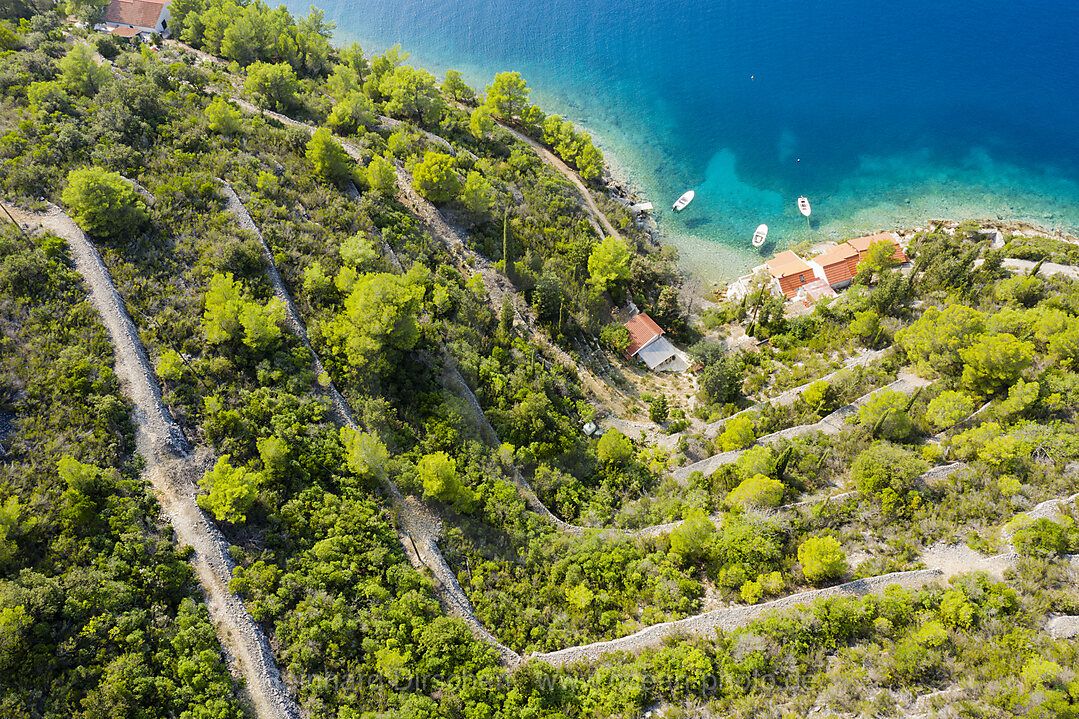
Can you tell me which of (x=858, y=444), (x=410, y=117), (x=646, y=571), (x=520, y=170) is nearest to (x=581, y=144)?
(x=520, y=170)

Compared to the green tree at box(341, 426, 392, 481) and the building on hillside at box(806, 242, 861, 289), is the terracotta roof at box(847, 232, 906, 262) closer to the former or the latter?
the building on hillside at box(806, 242, 861, 289)

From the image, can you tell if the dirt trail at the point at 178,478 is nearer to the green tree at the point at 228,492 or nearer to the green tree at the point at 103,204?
the green tree at the point at 228,492

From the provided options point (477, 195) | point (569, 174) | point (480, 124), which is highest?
point (480, 124)

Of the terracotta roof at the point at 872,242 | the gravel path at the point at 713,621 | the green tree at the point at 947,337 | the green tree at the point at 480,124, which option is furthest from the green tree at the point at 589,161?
the gravel path at the point at 713,621

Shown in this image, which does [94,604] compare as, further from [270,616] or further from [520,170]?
[520,170]

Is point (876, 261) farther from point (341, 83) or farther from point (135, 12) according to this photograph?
point (135, 12)

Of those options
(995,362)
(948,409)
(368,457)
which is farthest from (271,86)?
(995,362)
